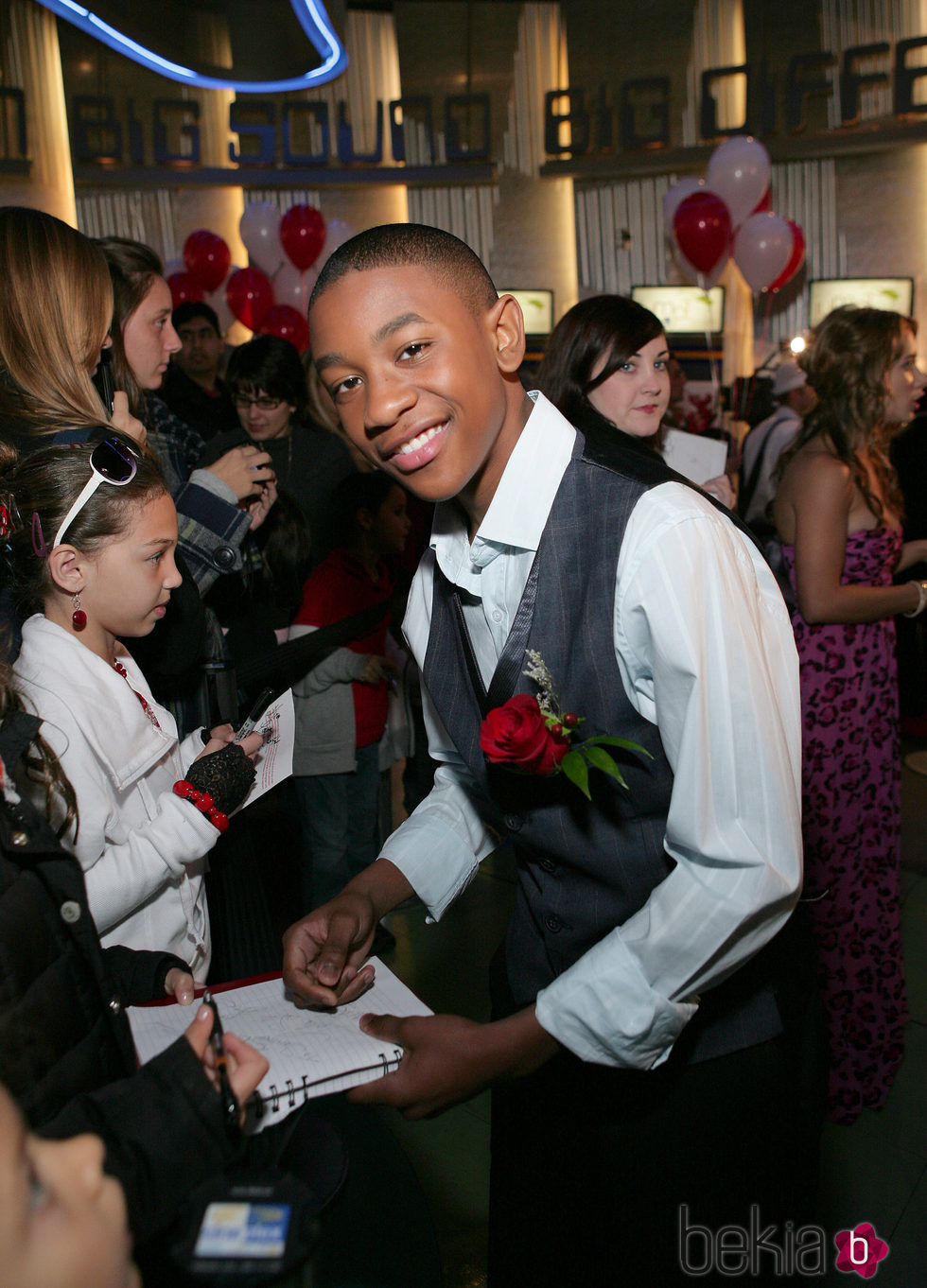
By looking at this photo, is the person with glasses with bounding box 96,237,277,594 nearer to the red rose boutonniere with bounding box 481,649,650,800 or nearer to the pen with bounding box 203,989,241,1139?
the red rose boutonniere with bounding box 481,649,650,800

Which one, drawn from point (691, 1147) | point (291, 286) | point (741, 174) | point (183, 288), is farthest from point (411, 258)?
point (291, 286)

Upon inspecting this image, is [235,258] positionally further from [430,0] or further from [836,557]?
[836,557]

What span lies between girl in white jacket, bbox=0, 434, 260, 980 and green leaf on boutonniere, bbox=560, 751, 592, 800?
0.79 m

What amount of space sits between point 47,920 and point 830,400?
7.31 feet

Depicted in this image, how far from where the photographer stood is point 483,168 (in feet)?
31.8

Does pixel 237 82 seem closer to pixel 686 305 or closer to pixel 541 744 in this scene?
pixel 686 305

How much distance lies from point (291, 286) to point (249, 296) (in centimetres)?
59

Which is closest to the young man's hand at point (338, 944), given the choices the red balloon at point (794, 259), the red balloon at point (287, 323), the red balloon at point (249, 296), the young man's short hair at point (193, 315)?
the young man's short hair at point (193, 315)

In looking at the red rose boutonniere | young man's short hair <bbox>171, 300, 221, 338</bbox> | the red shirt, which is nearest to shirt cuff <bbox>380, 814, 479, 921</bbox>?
the red rose boutonniere

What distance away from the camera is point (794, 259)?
27.9 ft

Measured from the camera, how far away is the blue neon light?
6.06m

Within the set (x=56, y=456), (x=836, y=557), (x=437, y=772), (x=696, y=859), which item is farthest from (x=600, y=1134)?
(x=836, y=557)

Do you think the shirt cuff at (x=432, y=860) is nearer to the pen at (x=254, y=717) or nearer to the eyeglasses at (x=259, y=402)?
the pen at (x=254, y=717)

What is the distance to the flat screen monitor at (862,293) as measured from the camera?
8.67 metres
